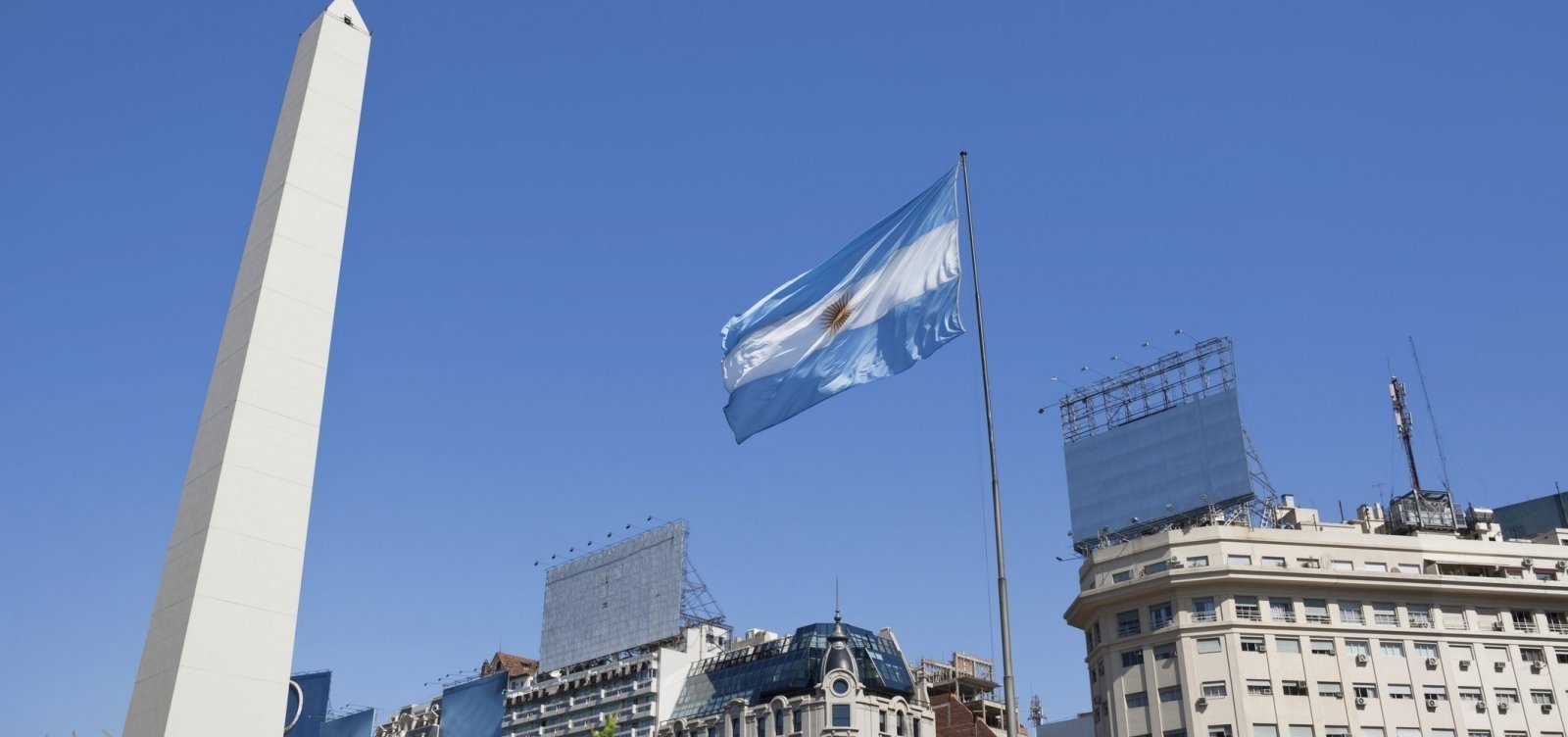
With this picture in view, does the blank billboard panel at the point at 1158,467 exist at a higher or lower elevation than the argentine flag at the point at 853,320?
higher

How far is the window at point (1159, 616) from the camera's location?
6319cm

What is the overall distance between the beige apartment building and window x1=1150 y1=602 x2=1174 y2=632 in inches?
2.4

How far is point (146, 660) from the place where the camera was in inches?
1296

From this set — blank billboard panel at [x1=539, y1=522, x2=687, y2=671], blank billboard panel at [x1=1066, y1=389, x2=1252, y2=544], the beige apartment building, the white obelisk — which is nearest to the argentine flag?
the white obelisk

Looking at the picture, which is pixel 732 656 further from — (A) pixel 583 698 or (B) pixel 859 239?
(B) pixel 859 239

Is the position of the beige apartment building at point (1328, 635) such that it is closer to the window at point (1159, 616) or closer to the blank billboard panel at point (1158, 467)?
the window at point (1159, 616)

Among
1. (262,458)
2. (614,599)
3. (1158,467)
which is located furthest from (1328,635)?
(614,599)

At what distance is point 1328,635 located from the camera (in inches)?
2458

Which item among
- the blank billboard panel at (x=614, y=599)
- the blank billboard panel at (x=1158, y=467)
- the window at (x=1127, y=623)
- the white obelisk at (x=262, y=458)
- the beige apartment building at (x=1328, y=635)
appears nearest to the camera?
the white obelisk at (x=262, y=458)

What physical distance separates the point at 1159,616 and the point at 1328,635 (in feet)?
23.5

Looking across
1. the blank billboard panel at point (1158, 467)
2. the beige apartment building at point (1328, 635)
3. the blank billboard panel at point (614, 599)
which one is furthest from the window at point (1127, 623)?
the blank billboard panel at point (614, 599)

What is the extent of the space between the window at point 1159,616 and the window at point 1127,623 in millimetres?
695

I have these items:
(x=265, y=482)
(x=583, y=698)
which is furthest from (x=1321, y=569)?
(x=583, y=698)

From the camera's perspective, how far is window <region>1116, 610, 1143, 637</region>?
64.3 metres
